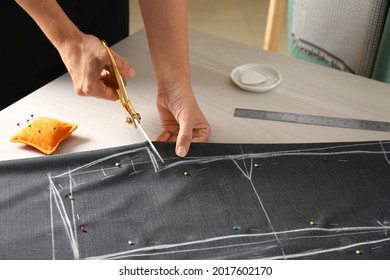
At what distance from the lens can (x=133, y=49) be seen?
1523mm

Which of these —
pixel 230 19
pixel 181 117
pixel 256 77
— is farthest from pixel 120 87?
pixel 230 19

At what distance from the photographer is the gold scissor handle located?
1.07 m

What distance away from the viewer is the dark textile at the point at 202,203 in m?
0.92

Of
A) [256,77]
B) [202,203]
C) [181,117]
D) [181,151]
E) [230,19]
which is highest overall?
[230,19]

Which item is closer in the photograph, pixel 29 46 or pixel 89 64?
pixel 89 64

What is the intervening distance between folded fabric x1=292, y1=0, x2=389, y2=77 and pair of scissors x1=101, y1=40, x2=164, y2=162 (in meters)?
0.90

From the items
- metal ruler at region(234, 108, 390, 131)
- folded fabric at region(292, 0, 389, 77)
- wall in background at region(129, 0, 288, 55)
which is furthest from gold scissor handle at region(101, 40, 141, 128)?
wall in background at region(129, 0, 288, 55)

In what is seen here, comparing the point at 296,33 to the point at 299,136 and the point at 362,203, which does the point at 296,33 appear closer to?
the point at 299,136

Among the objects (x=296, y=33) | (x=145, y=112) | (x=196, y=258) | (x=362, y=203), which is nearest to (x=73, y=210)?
(x=196, y=258)

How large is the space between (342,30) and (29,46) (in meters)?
1.03

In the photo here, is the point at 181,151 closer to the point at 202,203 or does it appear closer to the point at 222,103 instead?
the point at 202,203

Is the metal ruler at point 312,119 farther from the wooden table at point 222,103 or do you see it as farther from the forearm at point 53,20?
the forearm at point 53,20

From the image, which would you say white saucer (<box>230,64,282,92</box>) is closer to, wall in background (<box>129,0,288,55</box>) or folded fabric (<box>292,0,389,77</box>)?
folded fabric (<box>292,0,389,77</box>)

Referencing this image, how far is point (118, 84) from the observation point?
110 cm
